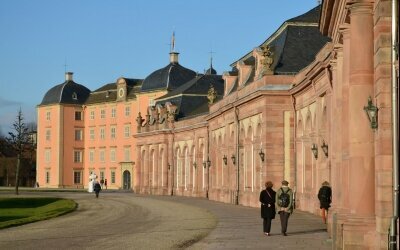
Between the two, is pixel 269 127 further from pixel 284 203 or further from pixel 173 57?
pixel 173 57

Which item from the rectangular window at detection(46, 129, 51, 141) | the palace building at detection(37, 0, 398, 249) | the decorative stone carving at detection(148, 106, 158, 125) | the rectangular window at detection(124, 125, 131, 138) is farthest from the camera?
the rectangular window at detection(46, 129, 51, 141)

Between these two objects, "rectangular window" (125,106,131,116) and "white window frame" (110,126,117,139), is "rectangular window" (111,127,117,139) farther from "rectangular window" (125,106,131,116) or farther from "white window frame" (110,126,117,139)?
"rectangular window" (125,106,131,116)

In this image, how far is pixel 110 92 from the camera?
354 ft

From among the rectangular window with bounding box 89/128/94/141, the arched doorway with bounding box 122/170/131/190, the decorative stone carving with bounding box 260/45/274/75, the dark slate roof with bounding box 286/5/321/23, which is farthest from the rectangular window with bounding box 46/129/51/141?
the decorative stone carving with bounding box 260/45/274/75

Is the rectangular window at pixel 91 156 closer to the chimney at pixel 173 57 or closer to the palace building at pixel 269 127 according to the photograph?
the palace building at pixel 269 127

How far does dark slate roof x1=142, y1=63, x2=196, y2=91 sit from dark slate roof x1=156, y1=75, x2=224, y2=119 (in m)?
14.9

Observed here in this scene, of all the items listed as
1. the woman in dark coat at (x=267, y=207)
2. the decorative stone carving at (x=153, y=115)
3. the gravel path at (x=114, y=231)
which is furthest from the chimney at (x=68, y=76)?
the woman in dark coat at (x=267, y=207)

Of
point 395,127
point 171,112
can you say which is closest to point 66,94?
point 171,112

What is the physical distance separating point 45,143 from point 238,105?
6590cm

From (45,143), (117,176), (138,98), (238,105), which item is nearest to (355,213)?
(238,105)

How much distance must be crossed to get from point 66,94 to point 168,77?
72.6 ft

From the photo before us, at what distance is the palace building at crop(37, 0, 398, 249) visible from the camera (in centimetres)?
1783

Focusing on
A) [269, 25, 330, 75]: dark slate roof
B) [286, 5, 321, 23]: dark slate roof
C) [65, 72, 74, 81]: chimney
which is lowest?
[269, 25, 330, 75]: dark slate roof

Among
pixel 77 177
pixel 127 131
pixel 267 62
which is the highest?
pixel 267 62
